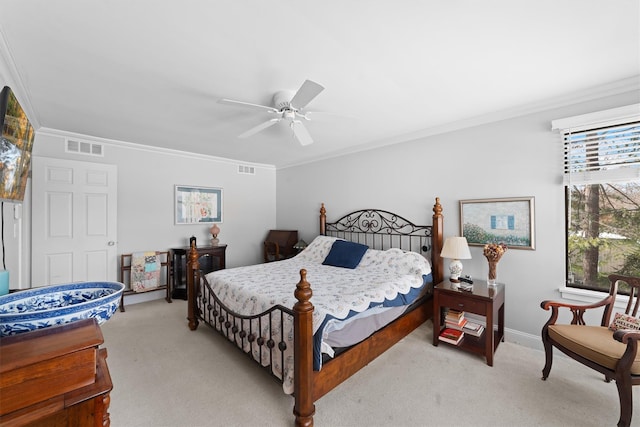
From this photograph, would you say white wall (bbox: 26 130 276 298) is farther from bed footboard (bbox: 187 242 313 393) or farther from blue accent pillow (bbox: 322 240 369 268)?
blue accent pillow (bbox: 322 240 369 268)

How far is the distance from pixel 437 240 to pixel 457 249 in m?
0.43

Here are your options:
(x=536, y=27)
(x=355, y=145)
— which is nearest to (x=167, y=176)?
(x=355, y=145)

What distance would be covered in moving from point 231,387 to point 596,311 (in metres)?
3.32

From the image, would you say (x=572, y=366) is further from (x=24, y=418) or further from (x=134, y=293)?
(x=134, y=293)

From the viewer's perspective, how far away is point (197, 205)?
4.77 m

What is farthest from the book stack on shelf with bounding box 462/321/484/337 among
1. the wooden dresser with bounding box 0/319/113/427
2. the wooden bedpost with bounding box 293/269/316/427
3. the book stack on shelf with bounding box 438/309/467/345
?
the wooden dresser with bounding box 0/319/113/427

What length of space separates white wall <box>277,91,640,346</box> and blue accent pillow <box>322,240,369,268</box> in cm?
78

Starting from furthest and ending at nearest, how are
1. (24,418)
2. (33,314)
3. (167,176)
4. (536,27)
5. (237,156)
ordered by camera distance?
1. (237,156)
2. (167,176)
3. (536,27)
4. (33,314)
5. (24,418)

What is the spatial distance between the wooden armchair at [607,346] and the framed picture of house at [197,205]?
482 cm

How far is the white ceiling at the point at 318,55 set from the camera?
1.47 metres

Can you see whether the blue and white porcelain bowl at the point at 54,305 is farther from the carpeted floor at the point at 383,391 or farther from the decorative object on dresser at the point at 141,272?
the decorative object on dresser at the point at 141,272

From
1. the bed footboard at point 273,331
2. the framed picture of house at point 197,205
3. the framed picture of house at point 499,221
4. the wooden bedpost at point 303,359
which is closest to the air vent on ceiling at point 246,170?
the framed picture of house at point 197,205

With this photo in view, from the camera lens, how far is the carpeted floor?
72.1 inches

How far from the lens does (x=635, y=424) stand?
5.84 ft
